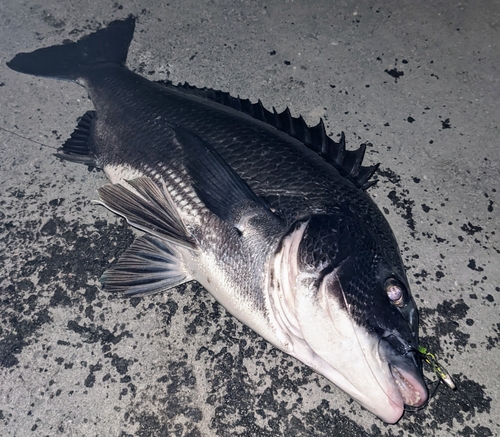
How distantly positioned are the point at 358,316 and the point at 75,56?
2.89m

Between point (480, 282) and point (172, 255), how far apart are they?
181cm

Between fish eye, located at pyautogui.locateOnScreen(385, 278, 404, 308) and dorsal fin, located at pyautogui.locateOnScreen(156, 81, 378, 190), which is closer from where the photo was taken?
fish eye, located at pyautogui.locateOnScreen(385, 278, 404, 308)

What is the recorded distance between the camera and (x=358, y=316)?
6.12ft

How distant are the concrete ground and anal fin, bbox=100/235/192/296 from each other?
0.15 metres

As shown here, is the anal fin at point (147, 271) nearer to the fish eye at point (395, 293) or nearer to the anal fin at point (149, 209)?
the anal fin at point (149, 209)

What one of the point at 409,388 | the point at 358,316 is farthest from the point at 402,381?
the point at 358,316

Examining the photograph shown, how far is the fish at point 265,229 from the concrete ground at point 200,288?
27cm

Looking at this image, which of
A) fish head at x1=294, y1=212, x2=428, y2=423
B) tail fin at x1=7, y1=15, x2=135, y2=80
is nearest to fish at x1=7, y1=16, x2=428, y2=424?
fish head at x1=294, y1=212, x2=428, y2=423

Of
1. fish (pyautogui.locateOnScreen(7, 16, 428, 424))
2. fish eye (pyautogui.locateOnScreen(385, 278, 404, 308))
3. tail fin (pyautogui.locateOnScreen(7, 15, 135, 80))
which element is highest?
fish eye (pyautogui.locateOnScreen(385, 278, 404, 308))

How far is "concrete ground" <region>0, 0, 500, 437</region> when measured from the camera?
2.24 meters

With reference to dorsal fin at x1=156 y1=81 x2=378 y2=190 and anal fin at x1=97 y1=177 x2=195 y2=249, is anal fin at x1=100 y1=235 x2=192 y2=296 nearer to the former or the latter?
anal fin at x1=97 y1=177 x2=195 y2=249

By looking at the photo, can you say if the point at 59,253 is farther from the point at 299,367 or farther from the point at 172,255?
the point at 299,367

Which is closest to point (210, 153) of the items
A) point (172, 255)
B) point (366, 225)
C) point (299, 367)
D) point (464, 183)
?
point (172, 255)

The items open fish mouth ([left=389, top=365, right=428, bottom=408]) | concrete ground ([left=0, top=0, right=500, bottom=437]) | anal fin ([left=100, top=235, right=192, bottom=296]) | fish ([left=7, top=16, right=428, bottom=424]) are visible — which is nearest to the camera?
open fish mouth ([left=389, top=365, right=428, bottom=408])
